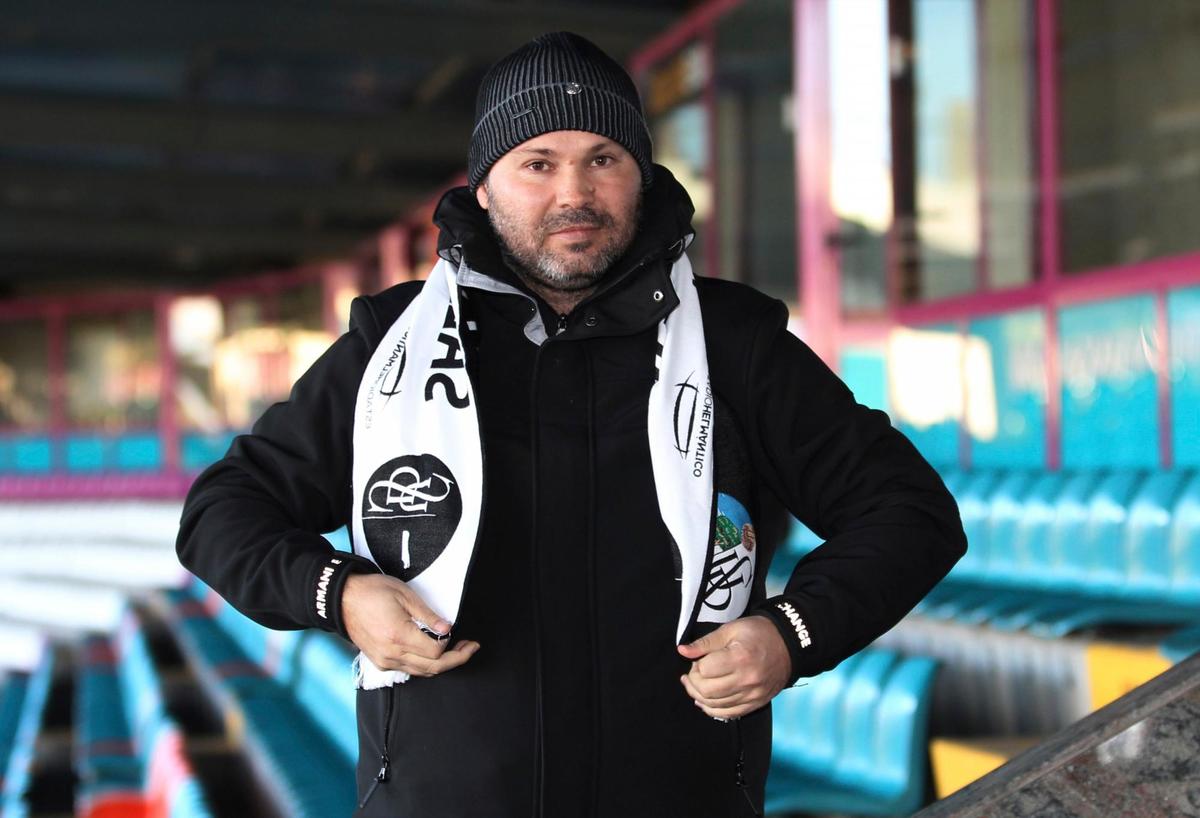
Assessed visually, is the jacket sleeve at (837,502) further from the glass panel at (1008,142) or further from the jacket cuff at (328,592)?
the glass panel at (1008,142)

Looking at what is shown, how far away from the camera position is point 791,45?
257 inches

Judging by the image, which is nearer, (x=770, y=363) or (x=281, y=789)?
(x=770, y=363)

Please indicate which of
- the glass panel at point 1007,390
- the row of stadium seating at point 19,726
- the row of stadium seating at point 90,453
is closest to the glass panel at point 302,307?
the row of stadium seating at point 90,453

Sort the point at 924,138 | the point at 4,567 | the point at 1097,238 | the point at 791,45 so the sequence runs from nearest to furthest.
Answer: the point at 1097,238
the point at 924,138
the point at 791,45
the point at 4,567

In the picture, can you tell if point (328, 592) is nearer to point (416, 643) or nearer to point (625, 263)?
point (416, 643)

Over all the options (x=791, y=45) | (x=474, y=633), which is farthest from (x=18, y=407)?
(x=474, y=633)

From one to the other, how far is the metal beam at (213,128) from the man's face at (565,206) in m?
9.97

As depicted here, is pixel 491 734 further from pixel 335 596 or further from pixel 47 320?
pixel 47 320

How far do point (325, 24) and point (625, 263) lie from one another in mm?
7282

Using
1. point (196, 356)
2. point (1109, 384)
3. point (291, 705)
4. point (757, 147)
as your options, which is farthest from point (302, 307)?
point (1109, 384)

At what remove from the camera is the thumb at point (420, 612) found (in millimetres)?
1139

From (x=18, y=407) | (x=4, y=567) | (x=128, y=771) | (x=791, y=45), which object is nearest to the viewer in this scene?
(x=128, y=771)

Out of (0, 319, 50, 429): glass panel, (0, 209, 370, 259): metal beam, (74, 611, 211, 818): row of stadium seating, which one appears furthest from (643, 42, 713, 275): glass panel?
(0, 319, 50, 429): glass panel

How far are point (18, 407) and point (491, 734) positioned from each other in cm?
1950
